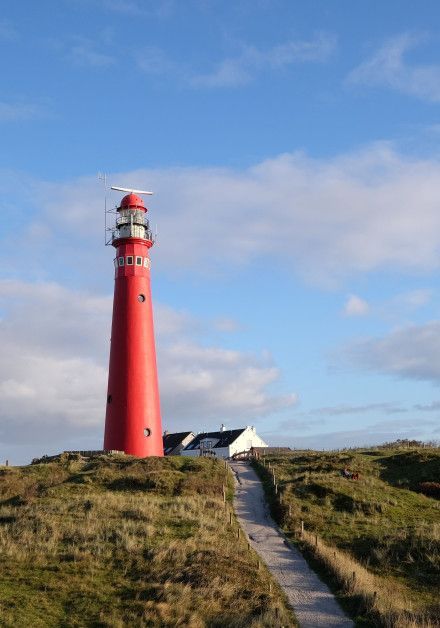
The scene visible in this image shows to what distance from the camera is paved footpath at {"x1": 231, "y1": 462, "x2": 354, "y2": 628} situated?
18.8 metres

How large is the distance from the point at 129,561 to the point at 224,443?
55475 millimetres

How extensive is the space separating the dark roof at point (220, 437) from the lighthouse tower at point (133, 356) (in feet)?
104

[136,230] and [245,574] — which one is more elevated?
[136,230]

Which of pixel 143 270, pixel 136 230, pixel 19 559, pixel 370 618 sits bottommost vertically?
pixel 370 618

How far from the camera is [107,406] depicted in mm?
45625

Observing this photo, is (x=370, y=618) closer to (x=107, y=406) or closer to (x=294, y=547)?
(x=294, y=547)

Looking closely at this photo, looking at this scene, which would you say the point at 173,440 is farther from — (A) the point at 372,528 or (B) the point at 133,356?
(A) the point at 372,528

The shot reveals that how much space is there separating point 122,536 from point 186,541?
2463 mm

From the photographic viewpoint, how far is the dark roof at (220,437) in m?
77.5

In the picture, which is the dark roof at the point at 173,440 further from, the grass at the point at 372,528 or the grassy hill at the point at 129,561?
the grassy hill at the point at 129,561

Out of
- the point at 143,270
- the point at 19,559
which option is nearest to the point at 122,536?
the point at 19,559

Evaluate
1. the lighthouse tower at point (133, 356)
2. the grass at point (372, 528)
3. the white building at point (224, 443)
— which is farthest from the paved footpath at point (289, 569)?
the white building at point (224, 443)

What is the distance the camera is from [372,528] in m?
A: 29.5

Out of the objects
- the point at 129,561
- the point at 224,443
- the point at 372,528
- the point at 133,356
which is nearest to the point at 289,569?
the point at 129,561
